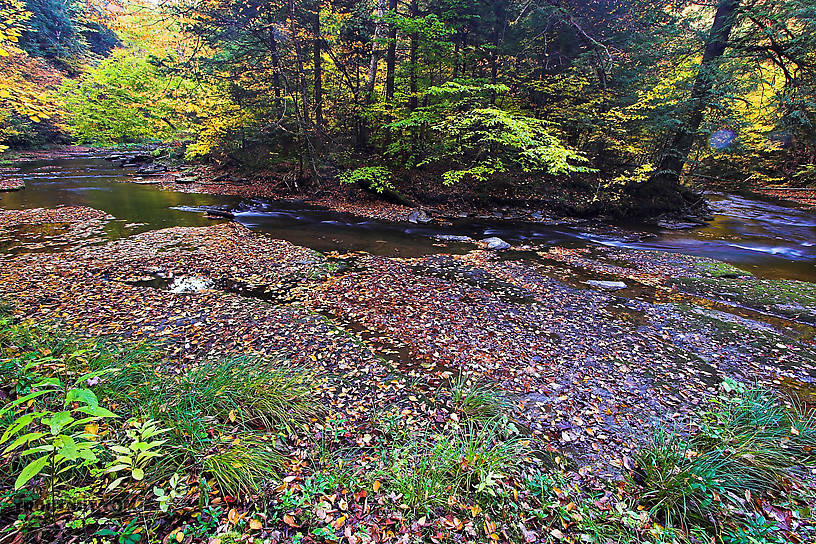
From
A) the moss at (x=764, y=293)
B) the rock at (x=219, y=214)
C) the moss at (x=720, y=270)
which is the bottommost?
the moss at (x=764, y=293)

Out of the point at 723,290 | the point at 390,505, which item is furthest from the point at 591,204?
the point at 390,505

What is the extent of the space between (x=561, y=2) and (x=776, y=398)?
625 inches

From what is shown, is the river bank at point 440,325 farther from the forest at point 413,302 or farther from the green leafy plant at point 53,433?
the green leafy plant at point 53,433

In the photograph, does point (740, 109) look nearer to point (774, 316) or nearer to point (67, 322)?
point (774, 316)

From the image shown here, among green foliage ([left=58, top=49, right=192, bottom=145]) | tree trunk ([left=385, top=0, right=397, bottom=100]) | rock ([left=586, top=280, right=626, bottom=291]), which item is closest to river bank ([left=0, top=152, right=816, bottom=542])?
rock ([left=586, top=280, right=626, bottom=291])

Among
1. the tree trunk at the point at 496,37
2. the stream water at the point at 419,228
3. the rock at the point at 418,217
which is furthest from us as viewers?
the rock at the point at 418,217

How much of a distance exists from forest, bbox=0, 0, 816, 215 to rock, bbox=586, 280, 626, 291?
15.7ft

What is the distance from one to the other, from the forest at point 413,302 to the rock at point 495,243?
0.29 meters

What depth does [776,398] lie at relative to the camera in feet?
15.3

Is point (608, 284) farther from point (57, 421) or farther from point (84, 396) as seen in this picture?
point (57, 421)

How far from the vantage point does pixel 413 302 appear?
24.4 feet

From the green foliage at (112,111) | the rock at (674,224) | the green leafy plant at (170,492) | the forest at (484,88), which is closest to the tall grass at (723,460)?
the green leafy plant at (170,492)

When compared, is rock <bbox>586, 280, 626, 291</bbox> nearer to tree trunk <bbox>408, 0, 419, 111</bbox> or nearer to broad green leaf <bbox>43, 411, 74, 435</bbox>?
broad green leaf <bbox>43, 411, 74, 435</bbox>

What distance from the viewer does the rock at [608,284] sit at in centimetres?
862
